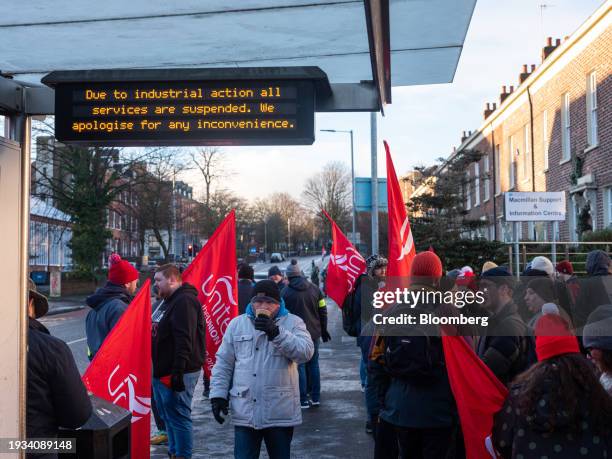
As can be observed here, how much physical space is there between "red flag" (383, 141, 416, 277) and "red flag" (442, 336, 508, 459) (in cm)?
133

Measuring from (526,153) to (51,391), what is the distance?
29697 millimetres

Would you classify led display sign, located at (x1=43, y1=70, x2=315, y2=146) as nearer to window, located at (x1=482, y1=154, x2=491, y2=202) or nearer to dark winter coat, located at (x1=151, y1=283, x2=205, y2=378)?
dark winter coat, located at (x1=151, y1=283, x2=205, y2=378)

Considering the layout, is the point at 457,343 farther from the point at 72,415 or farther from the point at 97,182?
the point at 97,182

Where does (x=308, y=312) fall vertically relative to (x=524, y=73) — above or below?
below

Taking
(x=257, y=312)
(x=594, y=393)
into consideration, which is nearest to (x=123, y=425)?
(x=257, y=312)

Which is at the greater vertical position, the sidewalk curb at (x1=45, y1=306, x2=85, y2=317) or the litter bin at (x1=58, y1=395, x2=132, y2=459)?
the litter bin at (x1=58, y1=395, x2=132, y2=459)

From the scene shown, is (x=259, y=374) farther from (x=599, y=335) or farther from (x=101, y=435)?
(x=599, y=335)

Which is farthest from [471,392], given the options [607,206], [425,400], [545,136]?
[545,136]

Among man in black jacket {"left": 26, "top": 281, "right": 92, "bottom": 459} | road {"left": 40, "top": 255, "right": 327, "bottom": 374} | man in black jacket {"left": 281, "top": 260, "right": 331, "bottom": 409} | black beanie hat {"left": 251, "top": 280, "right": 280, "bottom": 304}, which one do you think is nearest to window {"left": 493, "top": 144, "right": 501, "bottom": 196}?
road {"left": 40, "top": 255, "right": 327, "bottom": 374}

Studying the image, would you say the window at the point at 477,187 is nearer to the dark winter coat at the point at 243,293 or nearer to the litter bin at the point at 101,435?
the dark winter coat at the point at 243,293

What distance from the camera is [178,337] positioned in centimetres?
647

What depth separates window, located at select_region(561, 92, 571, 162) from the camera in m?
24.5

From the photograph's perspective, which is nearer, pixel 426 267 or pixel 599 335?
pixel 599 335

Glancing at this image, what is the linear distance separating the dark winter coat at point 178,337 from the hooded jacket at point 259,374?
1243 mm
